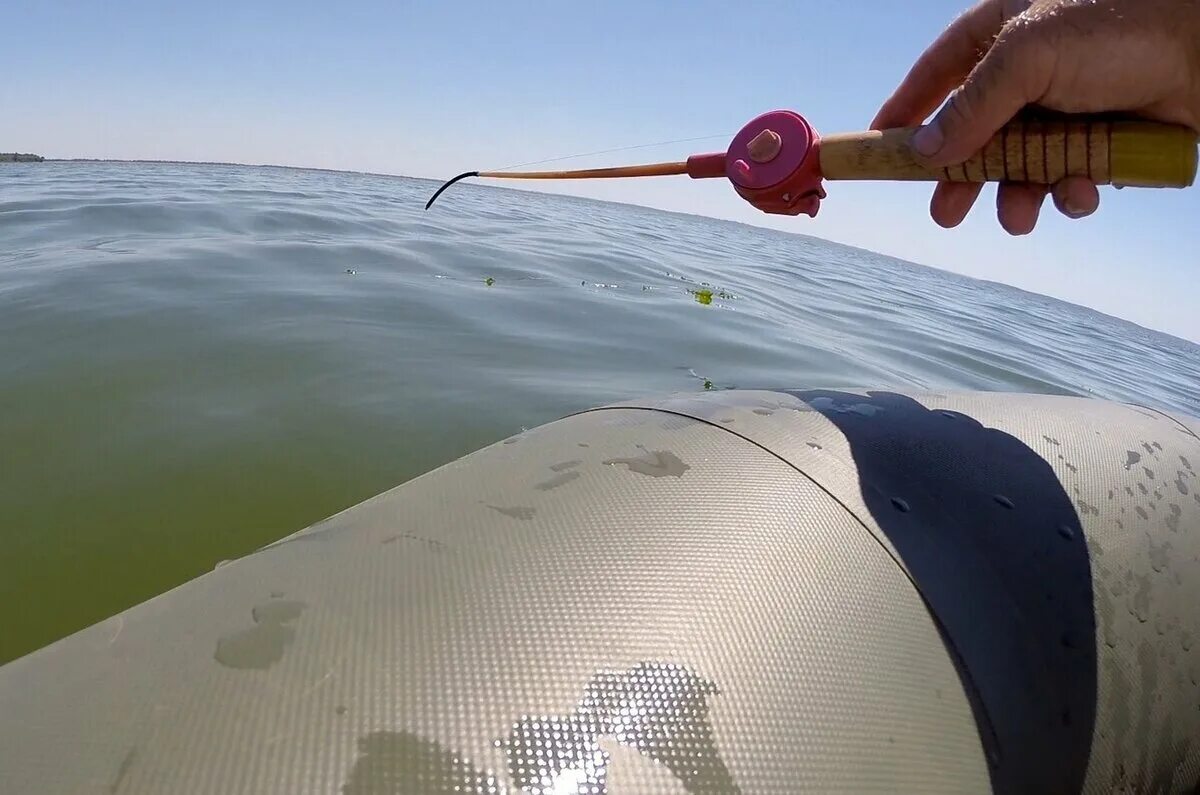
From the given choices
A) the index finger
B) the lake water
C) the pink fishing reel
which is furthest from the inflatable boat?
the lake water

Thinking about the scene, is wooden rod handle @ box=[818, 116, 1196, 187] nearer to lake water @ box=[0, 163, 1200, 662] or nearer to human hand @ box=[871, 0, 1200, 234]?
human hand @ box=[871, 0, 1200, 234]

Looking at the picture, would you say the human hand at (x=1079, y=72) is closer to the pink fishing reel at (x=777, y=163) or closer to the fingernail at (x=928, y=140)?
the fingernail at (x=928, y=140)

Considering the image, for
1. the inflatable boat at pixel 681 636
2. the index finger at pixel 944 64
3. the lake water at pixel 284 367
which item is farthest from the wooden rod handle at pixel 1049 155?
the lake water at pixel 284 367

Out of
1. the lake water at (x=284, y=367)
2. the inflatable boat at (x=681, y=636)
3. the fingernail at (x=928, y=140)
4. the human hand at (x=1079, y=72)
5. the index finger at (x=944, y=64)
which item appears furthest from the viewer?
the lake water at (x=284, y=367)

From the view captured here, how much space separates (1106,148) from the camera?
5.21 ft

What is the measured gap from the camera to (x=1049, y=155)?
5.42ft

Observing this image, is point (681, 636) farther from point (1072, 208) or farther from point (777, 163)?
point (1072, 208)

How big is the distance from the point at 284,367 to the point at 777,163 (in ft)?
9.22

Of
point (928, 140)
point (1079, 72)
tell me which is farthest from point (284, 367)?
point (1079, 72)

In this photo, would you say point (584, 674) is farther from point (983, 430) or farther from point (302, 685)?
point (983, 430)

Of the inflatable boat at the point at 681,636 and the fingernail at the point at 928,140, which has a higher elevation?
the fingernail at the point at 928,140

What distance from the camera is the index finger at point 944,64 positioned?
213cm

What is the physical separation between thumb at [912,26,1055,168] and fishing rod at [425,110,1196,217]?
0.24ft

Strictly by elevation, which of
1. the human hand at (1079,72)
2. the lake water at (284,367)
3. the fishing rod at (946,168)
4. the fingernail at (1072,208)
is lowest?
the lake water at (284,367)
